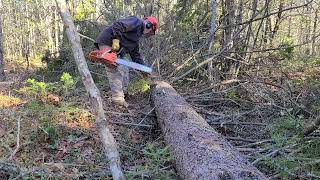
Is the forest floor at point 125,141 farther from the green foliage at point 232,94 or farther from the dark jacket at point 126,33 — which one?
the dark jacket at point 126,33

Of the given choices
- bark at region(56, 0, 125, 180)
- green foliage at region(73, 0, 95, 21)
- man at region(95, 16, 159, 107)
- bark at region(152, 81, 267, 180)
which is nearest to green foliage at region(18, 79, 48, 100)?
man at region(95, 16, 159, 107)

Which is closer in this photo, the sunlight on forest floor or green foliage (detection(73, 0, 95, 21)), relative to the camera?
the sunlight on forest floor

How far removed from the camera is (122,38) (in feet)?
20.9

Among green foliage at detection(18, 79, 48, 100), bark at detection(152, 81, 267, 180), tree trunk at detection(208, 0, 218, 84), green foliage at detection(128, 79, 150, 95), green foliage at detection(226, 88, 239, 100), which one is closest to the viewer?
bark at detection(152, 81, 267, 180)

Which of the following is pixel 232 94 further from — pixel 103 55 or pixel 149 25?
pixel 103 55

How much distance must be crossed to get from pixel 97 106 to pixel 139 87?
12.4 feet

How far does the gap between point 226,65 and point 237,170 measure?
18.1 feet

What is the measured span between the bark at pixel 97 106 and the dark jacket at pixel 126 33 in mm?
2913

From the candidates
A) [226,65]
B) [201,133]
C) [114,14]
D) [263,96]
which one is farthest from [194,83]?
[201,133]

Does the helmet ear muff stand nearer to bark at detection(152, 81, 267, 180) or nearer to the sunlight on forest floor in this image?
bark at detection(152, 81, 267, 180)

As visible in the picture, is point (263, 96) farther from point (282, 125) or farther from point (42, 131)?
point (42, 131)

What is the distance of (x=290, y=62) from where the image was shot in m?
8.91

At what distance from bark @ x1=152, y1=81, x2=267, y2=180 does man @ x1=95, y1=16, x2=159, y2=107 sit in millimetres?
1486

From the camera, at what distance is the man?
6.18m
